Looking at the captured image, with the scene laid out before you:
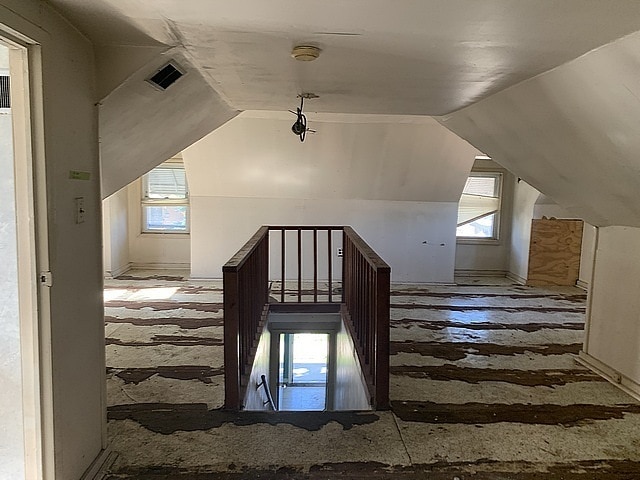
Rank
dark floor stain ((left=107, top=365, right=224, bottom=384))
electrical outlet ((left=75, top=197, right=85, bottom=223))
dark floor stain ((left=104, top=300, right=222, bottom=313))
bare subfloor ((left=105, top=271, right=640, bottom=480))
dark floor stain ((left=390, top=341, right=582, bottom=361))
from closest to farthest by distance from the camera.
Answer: electrical outlet ((left=75, top=197, right=85, bottom=223)) < bare subfloor ((left=105, top=271, right=640, bottom=480)) < dark floor stain ((left=107, top=365, right=224, bottom=384)) < dark floor stain ((left=390, top=341, right=582, bottom=361)) < dark floor stain ((left=104, top=300, right=222, bottom=313))

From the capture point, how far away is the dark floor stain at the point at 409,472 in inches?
81.2

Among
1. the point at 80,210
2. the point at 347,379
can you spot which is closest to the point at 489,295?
the point at 347,379

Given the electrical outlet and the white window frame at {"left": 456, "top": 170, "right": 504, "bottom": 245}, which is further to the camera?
the white window frame at {"left": 456, "top": 170, "right": 504, "bottom": 245}

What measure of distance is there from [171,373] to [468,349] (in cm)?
228

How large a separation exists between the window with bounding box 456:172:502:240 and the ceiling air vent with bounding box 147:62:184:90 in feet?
17.9

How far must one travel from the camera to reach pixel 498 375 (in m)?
3.24

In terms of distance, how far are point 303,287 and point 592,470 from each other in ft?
14.0

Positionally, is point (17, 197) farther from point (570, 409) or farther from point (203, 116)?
point (570, 409)

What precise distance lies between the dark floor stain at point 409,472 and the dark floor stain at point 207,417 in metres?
0.35

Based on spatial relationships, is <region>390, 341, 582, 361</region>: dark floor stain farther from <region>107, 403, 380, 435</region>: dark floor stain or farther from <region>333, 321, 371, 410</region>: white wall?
<region>107, 403, 380, 435</region>: dark floor stain

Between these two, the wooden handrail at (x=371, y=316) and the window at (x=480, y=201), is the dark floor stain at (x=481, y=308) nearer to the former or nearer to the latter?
the wooden handrail at (x=371, y=316)

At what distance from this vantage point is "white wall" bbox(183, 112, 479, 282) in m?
5.43

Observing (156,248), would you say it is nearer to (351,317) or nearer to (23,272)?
(351,317)

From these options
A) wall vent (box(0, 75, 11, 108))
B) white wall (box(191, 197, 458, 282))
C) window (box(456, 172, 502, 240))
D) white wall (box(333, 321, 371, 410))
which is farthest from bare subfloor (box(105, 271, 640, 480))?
window (box(456, 172, 502, 240))
